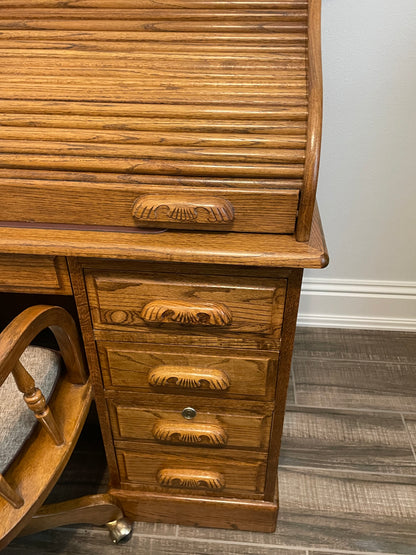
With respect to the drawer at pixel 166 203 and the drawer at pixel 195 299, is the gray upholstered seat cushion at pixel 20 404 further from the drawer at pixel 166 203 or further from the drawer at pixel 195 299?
the drawer at pixel 166 203

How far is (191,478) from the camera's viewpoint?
1283 mm

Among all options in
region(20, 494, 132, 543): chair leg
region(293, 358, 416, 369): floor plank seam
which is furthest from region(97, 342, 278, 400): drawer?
region(293, 358, 416, 369): floor plank seam

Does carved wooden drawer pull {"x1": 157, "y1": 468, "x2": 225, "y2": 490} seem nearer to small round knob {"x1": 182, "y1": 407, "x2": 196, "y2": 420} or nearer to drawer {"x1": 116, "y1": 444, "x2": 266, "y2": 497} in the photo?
drawer {"x1": 116, "y1": 444, "x2": 266, "y2": 497}

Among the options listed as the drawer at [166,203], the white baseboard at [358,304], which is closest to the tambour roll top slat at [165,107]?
the drawer at [166,203]

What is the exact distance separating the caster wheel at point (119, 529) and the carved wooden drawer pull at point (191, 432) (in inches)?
14.5

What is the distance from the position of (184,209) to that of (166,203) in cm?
3

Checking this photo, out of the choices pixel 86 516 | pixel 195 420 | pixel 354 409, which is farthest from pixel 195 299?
pixel 354 409

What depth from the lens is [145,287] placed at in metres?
0.97

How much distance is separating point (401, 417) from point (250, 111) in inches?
51.5

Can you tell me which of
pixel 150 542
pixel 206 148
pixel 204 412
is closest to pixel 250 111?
pixel 206 148

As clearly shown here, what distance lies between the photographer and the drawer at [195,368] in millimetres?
1056

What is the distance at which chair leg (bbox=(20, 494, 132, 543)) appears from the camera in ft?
4.13

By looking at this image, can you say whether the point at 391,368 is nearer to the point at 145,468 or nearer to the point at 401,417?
the point at 401,417

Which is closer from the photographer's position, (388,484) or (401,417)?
(388,484)
